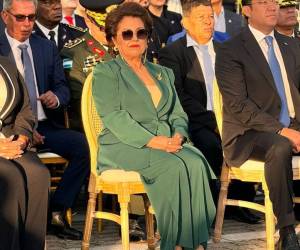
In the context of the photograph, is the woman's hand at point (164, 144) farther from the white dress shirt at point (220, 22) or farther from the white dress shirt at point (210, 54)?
the white dress shirt at point (220, 22)

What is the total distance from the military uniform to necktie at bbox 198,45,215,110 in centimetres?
78

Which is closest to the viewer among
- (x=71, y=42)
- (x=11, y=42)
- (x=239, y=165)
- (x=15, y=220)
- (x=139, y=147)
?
(x=15, y=220)

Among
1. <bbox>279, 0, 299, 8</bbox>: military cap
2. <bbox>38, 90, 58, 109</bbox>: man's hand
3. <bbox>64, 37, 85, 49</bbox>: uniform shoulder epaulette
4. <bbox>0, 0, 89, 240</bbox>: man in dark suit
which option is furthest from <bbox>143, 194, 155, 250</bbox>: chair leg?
<bbox>279, 0, 299, 8</bbox>: military cap

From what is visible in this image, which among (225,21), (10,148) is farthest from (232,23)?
(10,148)

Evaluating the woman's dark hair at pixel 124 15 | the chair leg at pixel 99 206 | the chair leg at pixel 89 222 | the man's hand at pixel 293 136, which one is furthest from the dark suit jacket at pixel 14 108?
the man's hand at pixel 293 136

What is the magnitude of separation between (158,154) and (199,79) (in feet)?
5.16

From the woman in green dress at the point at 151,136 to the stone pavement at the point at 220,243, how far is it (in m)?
0.73

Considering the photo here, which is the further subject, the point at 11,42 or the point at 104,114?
the point at 11,42

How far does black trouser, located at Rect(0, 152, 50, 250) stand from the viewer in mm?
4785

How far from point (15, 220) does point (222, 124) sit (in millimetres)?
1730

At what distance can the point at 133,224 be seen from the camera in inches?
235

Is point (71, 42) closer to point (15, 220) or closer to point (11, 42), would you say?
point (11, 42)

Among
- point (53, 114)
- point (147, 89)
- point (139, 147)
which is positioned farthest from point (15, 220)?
point (53, 114)

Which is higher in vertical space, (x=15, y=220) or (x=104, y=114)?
(x=104, y=114)
